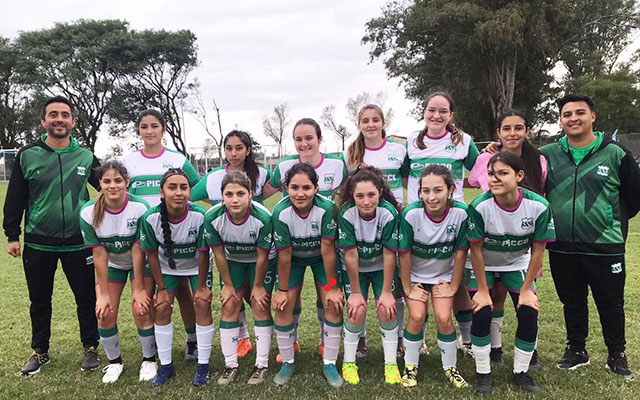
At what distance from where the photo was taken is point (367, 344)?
4.13m

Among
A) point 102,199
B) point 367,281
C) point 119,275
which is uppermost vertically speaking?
point 102,199

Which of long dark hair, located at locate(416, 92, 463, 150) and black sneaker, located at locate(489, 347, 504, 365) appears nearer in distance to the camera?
black sneaker, located at locate(489, 347, 504, 365)

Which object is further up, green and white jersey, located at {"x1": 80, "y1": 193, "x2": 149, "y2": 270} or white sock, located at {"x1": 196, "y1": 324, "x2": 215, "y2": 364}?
green and white jersey, located at {"x1": 80, "y1": 193, "x2": 149, "y2": 270}

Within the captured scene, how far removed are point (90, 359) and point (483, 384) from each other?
10.1ft

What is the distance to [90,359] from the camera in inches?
146

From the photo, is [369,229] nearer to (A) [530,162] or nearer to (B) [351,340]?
(B) [351,340]

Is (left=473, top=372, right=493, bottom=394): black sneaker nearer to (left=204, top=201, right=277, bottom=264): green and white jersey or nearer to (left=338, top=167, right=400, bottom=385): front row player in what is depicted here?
(left=338, top=167, right=400, bottom=385): front row player

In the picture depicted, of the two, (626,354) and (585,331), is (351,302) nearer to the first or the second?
(585,331)

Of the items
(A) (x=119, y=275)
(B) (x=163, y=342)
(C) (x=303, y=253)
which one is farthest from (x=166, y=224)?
(C) (x=303, y=253)

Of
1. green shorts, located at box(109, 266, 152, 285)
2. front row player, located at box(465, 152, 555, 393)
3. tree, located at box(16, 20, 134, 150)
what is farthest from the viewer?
tree, located at box(16, 20, 134, 150)

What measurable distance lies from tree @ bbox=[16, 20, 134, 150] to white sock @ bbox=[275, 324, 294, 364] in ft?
116

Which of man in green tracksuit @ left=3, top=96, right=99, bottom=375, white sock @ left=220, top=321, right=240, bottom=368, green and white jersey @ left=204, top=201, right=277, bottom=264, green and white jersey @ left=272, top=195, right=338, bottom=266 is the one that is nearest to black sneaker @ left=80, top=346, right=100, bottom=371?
man in green tracksuit @ left=3, top=96, right=99, bottom=375

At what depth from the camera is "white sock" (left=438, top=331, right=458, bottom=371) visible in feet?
10.5

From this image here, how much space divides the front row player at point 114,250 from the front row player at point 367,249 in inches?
60.0
